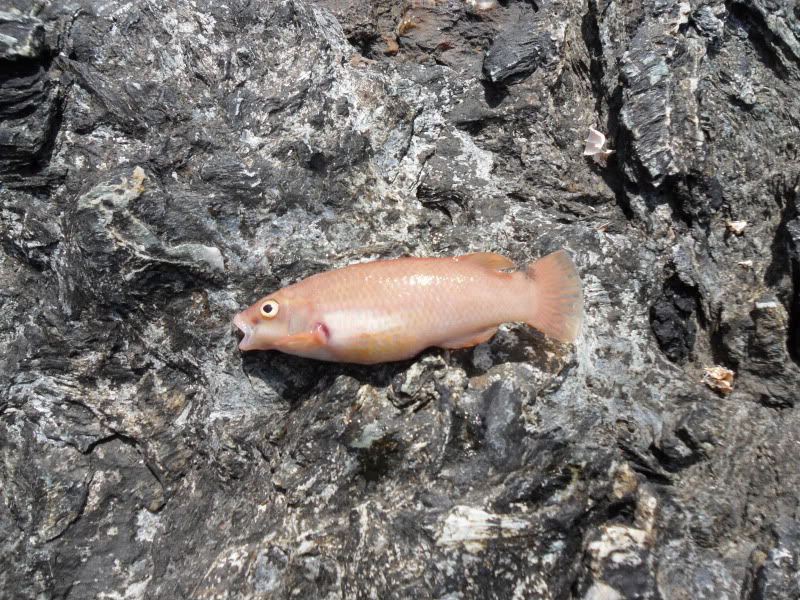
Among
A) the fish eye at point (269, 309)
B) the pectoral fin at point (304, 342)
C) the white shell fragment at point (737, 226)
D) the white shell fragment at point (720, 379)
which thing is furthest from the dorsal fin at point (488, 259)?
the white shell fragment at point (737, 226)

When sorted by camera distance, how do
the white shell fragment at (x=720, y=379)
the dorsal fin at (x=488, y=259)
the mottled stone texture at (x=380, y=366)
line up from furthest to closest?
the white shell fragment at (x=720, y=379) → the dorsal fin at (x=488, y=259) → the mottled stone texture at (x=380, y=366)

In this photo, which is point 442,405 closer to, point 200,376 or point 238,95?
point 200,376

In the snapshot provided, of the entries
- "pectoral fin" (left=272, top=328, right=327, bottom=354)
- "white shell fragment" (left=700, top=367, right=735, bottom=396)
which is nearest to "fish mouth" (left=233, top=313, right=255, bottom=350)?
"pectoral fin" (left=272, top=328, right=327, bottom=354)

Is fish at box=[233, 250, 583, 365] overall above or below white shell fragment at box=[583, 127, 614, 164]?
below

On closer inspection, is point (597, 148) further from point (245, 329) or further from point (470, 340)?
point (245, 329)

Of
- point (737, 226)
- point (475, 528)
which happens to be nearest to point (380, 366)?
point (475, 528)

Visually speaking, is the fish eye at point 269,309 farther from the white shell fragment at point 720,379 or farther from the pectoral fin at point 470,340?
the white shell fragment at point 720,379

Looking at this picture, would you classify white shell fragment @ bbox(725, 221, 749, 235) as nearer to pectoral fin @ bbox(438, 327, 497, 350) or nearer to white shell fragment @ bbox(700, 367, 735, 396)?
white shell fragment @ bbox(700, 367, 735, 396)

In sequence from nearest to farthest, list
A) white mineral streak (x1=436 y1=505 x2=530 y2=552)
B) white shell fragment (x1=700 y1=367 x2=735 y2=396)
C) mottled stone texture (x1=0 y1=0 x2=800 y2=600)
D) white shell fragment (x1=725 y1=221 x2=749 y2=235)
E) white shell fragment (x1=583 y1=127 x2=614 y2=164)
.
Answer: white mineral streak (x1=436 y1=505 x2=530 y2=552)
mottled stone texture (x1=0 y1=0 x2=800 y2=600)
white shell fragment (x1=700 y1=367 x2=735 y2=396)
white shell fragment (x1=725 y1=221 x2=749 y2=235)
white shell fragment (x1=583 y1=127 x2=614 y2=164)
